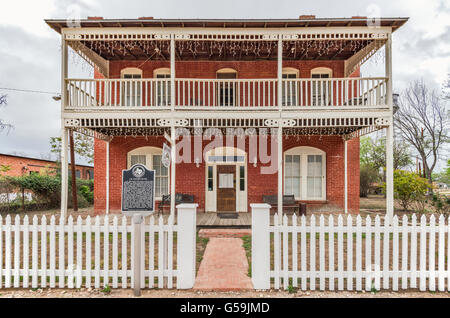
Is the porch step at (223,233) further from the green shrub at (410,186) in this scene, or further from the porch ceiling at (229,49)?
the green shrub at (410,186)

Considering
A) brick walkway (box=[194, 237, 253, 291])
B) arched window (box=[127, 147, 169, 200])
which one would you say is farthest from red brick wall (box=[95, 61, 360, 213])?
brick walkway (box=[194, 237, 253, 291])

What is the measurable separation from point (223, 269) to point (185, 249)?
1104mm

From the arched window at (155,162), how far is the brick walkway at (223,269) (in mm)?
5040

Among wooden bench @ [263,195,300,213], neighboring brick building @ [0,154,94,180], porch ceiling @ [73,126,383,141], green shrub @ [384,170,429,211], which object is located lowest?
wooden bench @ [263,195,300,213]

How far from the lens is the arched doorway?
10711mm

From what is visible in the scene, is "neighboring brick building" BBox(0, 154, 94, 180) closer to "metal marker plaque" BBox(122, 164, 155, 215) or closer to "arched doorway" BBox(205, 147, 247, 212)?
"arched doorway" BBox(205, 147, 247, 212)

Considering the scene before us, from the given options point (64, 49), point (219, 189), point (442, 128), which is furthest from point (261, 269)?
point (442, 128)

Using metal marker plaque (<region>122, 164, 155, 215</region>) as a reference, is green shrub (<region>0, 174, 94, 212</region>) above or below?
below

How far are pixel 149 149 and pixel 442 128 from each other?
25697 mm

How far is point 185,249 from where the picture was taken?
4.01m

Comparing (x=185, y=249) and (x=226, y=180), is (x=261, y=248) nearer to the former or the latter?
(x=185, y=249)

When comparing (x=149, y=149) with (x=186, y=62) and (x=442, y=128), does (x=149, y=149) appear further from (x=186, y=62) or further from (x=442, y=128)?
(x=442, y=128)

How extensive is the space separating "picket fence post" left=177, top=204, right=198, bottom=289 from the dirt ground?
166mm

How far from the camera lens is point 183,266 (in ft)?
13.1
